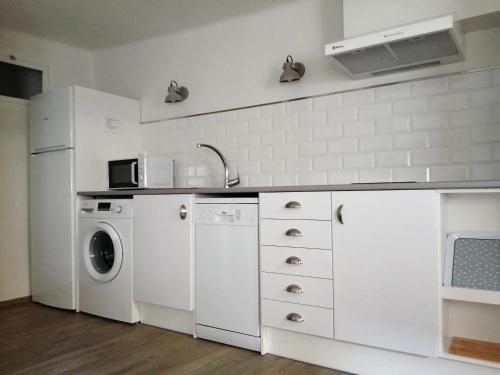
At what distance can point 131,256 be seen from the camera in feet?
9.61

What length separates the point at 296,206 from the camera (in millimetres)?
2219

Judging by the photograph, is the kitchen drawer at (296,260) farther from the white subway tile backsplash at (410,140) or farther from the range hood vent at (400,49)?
the range hood vent at (400,49)

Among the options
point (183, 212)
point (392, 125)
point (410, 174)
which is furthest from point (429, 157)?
point (183, 212)

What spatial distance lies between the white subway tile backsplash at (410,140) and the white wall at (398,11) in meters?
0.65

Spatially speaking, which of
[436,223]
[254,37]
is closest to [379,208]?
[436,223]

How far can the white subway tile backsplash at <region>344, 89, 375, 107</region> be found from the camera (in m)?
2.67

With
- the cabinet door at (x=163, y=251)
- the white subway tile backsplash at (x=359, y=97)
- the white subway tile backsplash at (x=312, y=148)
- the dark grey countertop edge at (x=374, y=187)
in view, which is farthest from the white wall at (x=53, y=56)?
the white subway tile backsplash at (x=359, y=97)

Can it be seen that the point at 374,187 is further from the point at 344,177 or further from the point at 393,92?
the point at 393,92

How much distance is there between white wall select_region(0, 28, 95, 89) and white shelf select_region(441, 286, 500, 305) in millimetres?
3636

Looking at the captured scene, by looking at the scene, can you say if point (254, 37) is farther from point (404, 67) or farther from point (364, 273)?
point (364, 273)

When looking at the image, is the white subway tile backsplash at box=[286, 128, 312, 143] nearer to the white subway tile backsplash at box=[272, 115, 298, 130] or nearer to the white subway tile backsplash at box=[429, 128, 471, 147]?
the white subway tile backsplash at box=[272, 115, 298, 130]

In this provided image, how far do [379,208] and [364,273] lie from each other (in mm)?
319

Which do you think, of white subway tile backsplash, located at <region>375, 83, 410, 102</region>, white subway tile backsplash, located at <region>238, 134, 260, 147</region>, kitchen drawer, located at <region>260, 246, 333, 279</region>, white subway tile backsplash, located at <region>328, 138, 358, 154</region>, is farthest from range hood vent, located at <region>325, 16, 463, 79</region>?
kitchen drawer, located at <region>260, 246, 333, 279</region>

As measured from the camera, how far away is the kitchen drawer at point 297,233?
2.13 m
